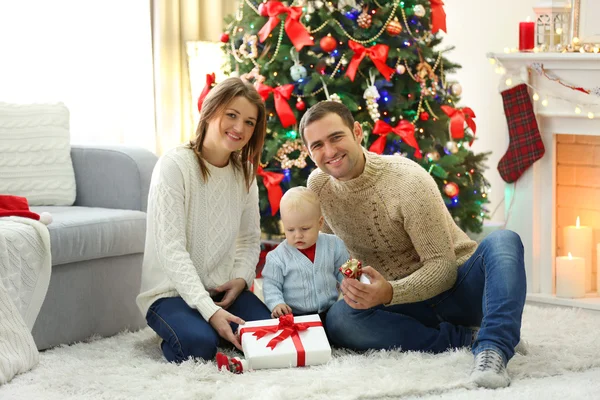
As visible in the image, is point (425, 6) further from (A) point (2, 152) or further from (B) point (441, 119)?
(A) point (2, 152)

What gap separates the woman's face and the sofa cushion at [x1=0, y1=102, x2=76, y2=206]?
2.57ft

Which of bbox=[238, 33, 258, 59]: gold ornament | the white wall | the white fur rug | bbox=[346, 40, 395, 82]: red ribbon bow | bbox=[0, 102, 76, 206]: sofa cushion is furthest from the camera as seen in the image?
the white wall

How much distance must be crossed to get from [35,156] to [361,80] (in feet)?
4.32

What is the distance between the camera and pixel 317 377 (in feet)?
7.56

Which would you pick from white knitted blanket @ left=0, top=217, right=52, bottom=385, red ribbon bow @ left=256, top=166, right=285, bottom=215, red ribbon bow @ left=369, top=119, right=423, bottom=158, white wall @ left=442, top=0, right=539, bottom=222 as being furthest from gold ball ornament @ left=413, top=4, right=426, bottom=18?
white knitted blanket @ left=0, top=217, right=52, bottom=385

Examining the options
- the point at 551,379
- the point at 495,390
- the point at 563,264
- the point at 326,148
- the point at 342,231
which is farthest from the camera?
the point at 563,264

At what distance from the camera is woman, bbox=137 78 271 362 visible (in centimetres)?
252

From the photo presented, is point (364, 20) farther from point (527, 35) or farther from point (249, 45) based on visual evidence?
point (527, 35)

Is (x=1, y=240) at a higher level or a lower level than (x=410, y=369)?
higher

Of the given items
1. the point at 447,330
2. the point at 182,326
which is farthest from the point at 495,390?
the point at 182,326

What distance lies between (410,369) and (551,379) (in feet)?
1.21

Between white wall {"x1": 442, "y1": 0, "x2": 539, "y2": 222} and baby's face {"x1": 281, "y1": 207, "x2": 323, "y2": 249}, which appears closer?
baby's face {"x1": 281, "y1": 207, "x2": 323, "y2": 249}

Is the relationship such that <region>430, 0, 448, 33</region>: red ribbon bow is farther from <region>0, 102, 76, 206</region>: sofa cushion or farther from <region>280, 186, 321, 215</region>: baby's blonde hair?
<region>0, 102, 76, 206</region>: sofa cushion

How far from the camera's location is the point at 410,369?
7.75ft
